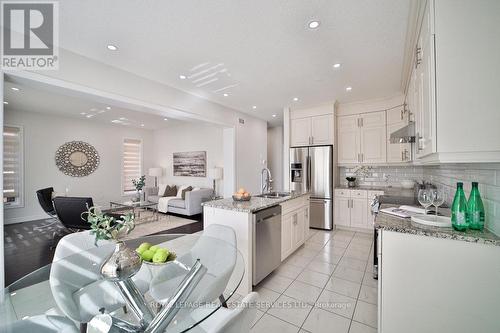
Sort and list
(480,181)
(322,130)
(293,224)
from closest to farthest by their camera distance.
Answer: (480,181), (293,224), (322,130)

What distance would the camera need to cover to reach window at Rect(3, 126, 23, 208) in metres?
4.93

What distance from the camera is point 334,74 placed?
3.10 metres

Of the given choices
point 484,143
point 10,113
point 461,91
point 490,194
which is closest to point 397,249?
point 490,194

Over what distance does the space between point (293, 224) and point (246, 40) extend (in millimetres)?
2479

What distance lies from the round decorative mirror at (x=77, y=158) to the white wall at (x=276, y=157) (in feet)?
18.2

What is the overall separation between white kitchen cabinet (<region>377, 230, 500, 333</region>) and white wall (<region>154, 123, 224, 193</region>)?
5.03 meters

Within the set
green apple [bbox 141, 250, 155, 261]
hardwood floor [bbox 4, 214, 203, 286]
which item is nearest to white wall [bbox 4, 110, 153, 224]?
hardwood floor [bbox 4, 214, 203, 286]

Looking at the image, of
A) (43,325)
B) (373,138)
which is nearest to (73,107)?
(43,325)

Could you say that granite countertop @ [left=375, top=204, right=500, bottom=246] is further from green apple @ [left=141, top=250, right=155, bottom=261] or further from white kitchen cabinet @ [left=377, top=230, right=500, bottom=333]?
green apple @ [left=141, top=250, right=155, bottom=261]

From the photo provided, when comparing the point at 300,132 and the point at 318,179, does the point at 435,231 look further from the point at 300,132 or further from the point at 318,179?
the point at 300,132

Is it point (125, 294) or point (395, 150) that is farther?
point (395, 150)

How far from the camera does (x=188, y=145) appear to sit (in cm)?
700

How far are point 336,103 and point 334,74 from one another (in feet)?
4.93

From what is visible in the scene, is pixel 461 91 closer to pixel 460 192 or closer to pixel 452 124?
pixel 452 124
